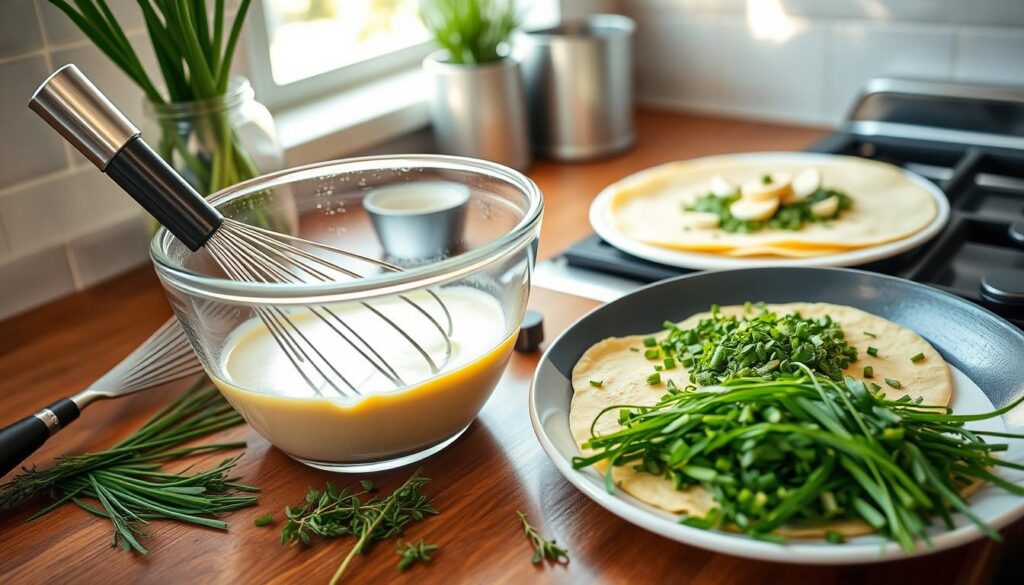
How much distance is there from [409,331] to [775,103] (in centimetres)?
110

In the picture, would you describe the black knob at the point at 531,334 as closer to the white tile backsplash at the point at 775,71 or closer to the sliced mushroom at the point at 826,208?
the sliced mushroom at the point at 826,208

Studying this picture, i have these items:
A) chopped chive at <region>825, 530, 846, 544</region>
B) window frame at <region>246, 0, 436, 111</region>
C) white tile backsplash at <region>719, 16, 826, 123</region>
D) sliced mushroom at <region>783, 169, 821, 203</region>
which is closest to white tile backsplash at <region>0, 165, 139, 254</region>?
window frame at <region>246, 0, 436, 111</region>

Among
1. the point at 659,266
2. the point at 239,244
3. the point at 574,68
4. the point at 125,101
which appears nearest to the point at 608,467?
the point at 239,244

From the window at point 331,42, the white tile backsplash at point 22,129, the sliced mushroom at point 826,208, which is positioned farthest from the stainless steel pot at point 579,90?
the white tile backsplash at point 22,129

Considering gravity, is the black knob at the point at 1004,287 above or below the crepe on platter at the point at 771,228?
above

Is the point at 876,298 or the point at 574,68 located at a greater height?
the point at 574,68

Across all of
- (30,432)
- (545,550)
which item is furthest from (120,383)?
(545,550)

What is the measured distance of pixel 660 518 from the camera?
65 centimetres

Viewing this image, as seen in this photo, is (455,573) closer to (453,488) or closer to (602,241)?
(453,488)

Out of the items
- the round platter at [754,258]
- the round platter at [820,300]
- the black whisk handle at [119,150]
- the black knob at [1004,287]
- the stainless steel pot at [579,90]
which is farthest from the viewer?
the stainless steel pot at [579,90]

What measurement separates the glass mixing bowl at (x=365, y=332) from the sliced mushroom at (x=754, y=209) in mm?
371

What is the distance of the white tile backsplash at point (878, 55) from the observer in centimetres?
154

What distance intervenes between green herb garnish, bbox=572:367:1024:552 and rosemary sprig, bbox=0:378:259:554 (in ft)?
1.02

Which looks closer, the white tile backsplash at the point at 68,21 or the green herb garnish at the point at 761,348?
the green herb garnish at the point at 761,348
